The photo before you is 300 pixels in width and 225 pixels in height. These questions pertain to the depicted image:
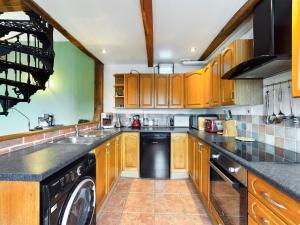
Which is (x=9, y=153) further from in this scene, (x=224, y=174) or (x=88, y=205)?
(x=224, y=174)

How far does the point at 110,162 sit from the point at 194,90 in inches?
77.8

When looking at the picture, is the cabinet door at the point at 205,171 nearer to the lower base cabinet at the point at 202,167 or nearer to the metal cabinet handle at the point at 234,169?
the lower base cabinet at the point at 202,167

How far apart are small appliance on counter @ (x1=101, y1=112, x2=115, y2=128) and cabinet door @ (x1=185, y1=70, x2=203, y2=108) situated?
1.49m

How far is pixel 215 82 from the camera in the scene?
9.05 feet

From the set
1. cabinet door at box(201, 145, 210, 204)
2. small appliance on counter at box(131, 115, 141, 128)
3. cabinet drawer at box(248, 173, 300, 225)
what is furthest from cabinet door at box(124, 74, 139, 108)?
cabinet drawer at box(248, 173, 300, 225)

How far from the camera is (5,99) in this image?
6.67 ft

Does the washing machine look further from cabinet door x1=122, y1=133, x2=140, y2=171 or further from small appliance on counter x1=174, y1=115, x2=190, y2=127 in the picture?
small appliance on counter x1=174, y1=115, x2=190, y2=127

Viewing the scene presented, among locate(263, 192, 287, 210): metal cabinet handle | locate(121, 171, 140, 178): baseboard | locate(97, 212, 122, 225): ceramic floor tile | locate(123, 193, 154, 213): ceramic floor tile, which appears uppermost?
locate(263, 192, 287, 210): metal cabinet handle

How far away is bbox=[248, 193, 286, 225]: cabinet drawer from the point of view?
0.97 meters

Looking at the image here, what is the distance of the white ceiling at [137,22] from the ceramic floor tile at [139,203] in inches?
87.1

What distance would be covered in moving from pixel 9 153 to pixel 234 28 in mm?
2633

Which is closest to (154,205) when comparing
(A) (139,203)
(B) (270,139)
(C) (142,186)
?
(A) (139,203)

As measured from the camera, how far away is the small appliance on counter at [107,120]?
12.5ft

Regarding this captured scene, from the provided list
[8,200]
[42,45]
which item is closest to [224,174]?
[8,200]
